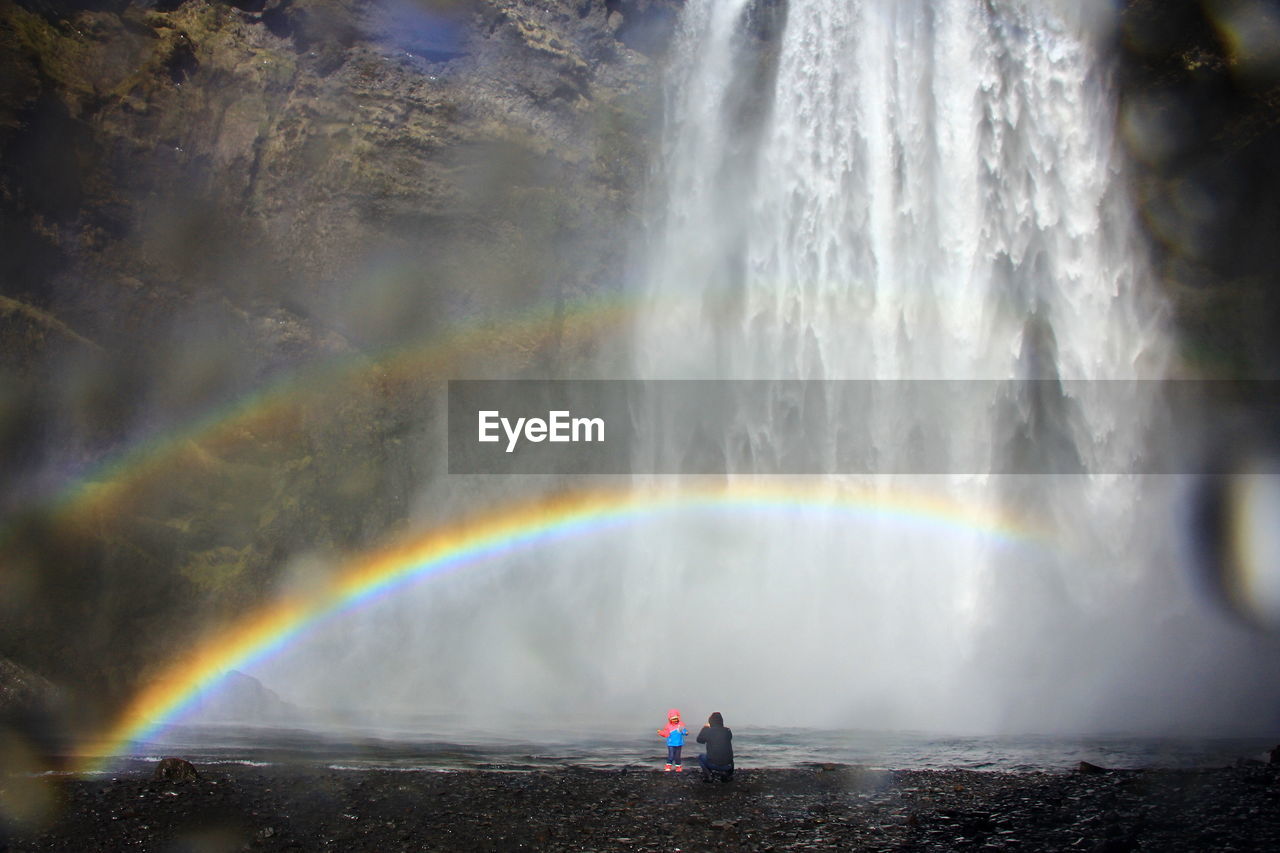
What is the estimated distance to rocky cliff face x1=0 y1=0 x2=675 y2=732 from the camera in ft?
83.9

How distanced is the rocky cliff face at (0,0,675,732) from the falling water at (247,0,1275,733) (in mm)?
4284

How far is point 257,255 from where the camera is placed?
29750mm

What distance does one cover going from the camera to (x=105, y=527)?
25484 millimetres

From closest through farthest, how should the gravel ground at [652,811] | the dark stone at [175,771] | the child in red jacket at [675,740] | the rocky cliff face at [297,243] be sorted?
the gravel ground at [652,811]
the dark stone at [175,771]
the child in red jacket at [675,740]
the rocky cliff face at [297,243]

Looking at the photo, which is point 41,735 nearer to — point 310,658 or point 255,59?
point 310,658

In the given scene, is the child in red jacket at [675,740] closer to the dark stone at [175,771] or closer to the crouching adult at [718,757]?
the crouching adult at [718,757]

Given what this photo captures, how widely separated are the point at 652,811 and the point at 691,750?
517 cm

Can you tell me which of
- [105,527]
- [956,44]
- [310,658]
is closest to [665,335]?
[956,44]

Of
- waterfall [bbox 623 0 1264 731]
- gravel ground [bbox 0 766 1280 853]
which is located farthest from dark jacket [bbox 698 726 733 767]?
waterfall [bbox 623 0 1264 731]

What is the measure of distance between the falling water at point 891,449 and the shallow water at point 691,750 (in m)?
3.56

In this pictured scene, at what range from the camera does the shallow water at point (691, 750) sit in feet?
46.3

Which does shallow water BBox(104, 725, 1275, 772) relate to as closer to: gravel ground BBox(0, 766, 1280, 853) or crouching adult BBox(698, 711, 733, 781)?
gravel ground BBox(0, 766, 1280, 853)

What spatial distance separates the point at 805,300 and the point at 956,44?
8.45 m

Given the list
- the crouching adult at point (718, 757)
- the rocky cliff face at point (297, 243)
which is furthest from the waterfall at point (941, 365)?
the crouching adult at point (718, 757)
